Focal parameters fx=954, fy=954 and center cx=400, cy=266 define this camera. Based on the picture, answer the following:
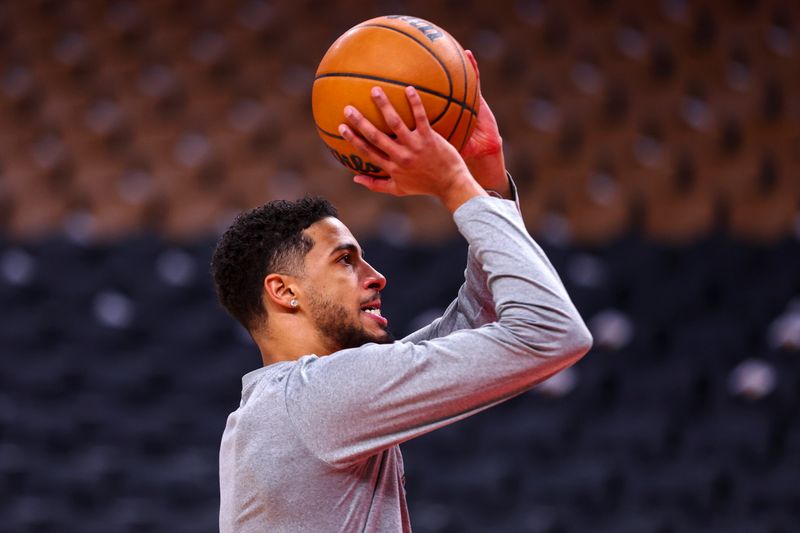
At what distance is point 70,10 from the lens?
9.88 feet

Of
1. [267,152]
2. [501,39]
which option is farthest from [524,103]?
[267,152]

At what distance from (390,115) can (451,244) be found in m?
1.78

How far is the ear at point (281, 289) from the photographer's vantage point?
40.6 inches

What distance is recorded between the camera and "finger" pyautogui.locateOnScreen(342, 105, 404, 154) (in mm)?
934

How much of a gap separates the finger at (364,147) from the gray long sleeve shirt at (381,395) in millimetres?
97

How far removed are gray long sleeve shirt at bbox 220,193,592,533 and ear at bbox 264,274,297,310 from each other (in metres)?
0.07

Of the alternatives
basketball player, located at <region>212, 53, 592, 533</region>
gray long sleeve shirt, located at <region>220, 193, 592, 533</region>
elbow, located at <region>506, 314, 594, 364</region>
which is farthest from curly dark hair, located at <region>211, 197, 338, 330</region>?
elbow, located at <region>506, 314, 594, 364</region>

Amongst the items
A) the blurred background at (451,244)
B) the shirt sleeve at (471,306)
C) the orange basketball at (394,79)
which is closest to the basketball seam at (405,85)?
the orange basketball at (394,79)

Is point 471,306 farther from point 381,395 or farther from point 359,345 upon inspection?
point 381,395

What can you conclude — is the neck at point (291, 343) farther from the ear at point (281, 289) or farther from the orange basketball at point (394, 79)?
the orange basketball at point (394, 79)

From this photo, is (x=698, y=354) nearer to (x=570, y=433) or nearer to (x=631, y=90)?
(x=570, y=433)

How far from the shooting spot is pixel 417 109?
0.94m

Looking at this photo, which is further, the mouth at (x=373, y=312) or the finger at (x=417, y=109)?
the mouth at (x=373, y=312)

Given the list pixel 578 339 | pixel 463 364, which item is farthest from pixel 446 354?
pixel 578 339
